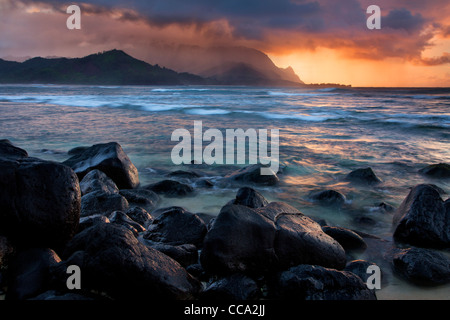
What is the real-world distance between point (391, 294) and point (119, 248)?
2.11 meters

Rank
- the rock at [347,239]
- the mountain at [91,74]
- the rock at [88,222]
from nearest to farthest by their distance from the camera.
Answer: the rock at [88,222], the rock at [347,239], the mountain at [91,74]

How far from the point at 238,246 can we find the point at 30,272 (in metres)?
1.48

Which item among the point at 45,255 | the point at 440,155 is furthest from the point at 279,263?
the point at 440,155

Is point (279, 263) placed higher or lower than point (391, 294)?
higher

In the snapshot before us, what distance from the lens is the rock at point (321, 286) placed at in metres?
2.17

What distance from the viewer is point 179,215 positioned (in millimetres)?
3184

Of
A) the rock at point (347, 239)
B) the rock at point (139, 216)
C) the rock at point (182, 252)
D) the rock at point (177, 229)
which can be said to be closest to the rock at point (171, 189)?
the rock at point (139, 216)

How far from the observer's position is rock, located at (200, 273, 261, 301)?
226cm

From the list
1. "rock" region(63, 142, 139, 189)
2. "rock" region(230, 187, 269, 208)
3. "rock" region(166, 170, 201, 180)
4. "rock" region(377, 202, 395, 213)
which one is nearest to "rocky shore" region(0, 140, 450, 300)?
"rock" region(230, 187, 269, 208)

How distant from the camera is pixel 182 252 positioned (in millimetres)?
2705

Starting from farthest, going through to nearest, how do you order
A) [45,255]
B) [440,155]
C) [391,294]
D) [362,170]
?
1. [440,155]
2. [362,170]
3. [391,294]
4. [45,255]

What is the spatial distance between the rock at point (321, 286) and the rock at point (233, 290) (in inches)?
7.2

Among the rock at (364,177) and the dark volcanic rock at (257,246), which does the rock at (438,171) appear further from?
the dark volcanic rock at (257,246)
